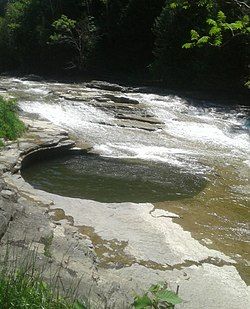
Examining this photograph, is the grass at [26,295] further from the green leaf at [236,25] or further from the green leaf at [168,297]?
the green leaf at [236,25]

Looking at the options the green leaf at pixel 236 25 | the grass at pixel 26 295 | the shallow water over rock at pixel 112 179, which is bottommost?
the shallow water over rock at pixel 112 179

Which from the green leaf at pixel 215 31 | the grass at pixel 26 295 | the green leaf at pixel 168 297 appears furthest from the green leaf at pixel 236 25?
the grass at pixel 26 295

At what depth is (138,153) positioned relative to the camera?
11.9 m

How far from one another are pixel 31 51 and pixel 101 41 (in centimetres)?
527

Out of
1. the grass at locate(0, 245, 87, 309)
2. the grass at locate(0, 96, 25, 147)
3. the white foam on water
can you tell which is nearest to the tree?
the white foam on water

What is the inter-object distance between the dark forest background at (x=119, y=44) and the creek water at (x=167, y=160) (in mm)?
3655

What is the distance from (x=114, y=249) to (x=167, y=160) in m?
5.06

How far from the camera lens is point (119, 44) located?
27.5m

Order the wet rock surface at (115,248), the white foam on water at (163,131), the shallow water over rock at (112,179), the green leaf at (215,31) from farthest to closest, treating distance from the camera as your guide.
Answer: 1. the white foam on water at (163,131)
2. the shallow water over rock at (112,179)
3. the wet rock surface at (115,248)
4. the green leaf at (215,31)

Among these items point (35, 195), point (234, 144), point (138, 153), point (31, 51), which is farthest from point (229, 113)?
point (31, 51)

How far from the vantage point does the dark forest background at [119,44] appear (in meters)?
20.8

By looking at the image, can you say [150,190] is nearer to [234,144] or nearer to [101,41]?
[234,144]

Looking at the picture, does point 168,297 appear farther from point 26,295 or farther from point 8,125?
point 8,125

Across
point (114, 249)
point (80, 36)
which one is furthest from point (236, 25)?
point (80, 36)
